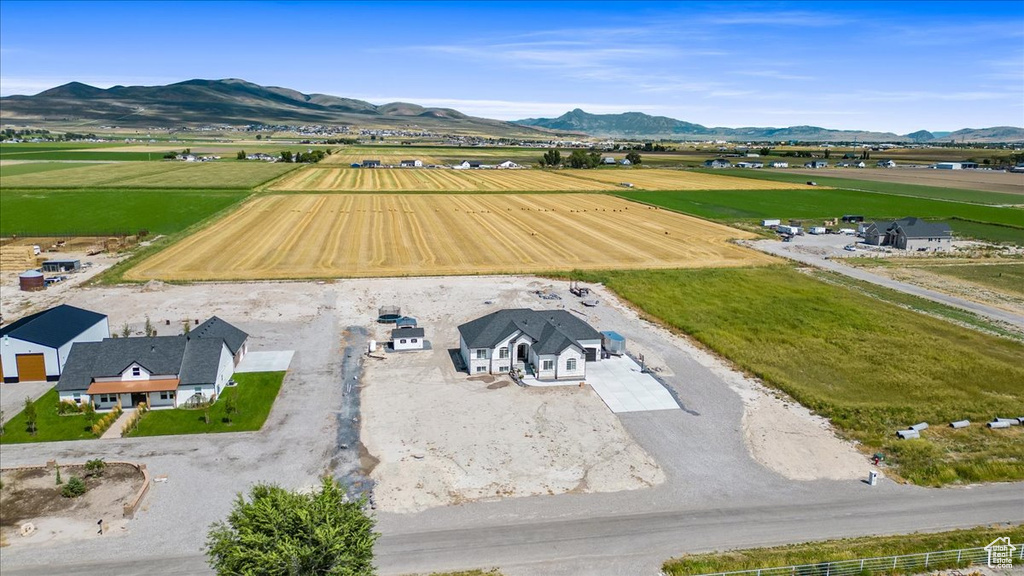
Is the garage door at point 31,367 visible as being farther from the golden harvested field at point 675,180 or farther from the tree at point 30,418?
the golden harvested field at point 675,180

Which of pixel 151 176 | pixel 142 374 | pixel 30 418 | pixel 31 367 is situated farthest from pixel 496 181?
pixel 30 418

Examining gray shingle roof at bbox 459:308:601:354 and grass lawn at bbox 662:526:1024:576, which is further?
gray shingle roof at bbox 459:308:601:354

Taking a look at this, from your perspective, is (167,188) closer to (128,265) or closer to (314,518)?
(128,265)

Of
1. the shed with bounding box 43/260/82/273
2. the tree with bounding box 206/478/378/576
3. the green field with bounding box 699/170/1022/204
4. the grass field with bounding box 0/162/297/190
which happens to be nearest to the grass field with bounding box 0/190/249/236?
the grass field with bounding box 0/162/297/190

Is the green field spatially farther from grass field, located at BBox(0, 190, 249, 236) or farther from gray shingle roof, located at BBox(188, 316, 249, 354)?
gray shingle roof, located at BBox(188, 316, 249, 354)

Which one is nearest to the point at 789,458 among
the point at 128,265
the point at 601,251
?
the point at 601,251

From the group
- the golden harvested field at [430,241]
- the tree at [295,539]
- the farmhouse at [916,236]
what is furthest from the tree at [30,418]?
the farmhouse at [916,236]
